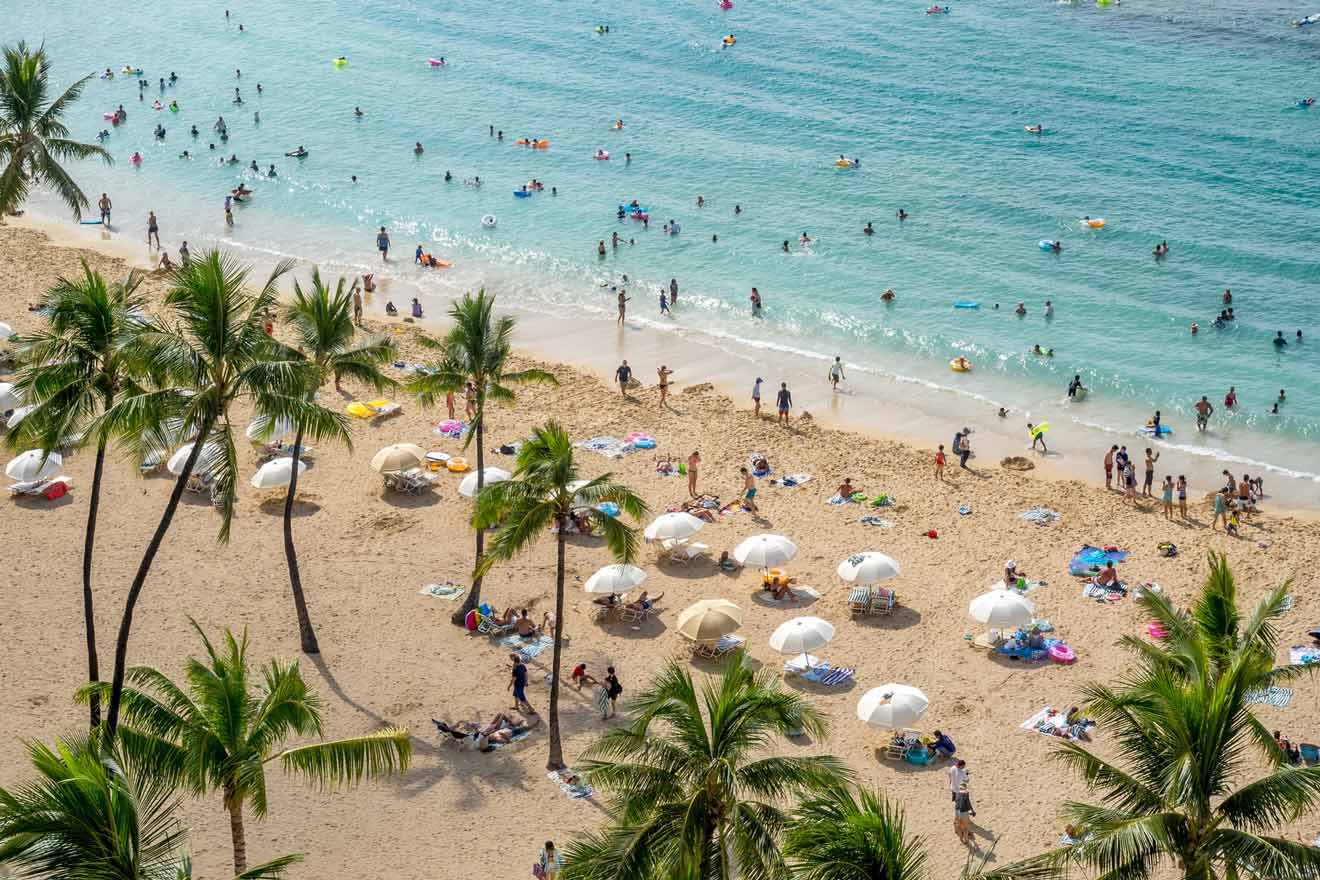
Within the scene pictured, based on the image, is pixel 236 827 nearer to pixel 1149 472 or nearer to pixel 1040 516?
pixel 1040 516

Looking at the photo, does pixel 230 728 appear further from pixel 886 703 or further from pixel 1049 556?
pixel 1049 556

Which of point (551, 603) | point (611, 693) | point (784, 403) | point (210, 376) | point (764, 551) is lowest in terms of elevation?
point (611, 693)

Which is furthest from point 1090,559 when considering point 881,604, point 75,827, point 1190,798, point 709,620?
point 75,827

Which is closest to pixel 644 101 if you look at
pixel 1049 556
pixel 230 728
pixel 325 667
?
pixel 1049 556

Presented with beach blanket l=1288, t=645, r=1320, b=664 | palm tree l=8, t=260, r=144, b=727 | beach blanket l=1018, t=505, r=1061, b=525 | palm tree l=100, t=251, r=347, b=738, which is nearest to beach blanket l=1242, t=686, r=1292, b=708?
beach blanket l=1288, t=645, r=1320, b=664

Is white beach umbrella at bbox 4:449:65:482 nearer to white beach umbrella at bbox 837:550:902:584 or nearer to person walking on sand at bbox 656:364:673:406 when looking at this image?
person walking on sand at bbox 656:364:673:406

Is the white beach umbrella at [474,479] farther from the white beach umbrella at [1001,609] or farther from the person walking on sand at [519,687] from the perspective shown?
the white beach umbrella at [1001,609]
